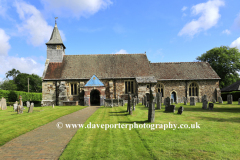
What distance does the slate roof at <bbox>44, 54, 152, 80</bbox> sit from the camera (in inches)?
1109

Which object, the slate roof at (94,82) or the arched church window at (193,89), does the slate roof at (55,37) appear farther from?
the arched church window at (193,89)

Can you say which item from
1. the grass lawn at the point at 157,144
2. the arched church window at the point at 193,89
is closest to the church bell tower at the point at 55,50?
the arched church window at the point at 193,89

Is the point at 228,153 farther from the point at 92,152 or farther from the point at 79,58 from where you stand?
the point at 79,58

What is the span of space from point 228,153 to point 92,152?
4201 mm

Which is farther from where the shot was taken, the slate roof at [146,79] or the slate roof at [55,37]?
the slate roof at [55,37]

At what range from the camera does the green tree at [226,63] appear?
40625mm

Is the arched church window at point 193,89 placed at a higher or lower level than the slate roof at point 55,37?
lower

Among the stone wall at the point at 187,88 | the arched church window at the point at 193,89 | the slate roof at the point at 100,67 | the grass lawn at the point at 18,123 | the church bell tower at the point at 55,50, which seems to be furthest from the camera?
the church bell tower at the point at 55,50

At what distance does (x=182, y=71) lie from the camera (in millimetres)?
30672

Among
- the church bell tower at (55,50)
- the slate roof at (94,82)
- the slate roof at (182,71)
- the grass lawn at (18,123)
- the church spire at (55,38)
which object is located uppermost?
the church spire at (55,38)

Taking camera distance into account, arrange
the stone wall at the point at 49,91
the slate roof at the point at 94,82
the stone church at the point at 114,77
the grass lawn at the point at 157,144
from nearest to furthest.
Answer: the grass lawn at the point at 157,144 → the slate roof at the point at 94,82 → the stone church at the point at 114,77 → the stone wall at the point at 49,91

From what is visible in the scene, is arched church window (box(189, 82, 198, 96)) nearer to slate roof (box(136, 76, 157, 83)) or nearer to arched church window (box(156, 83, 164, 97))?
arched church window (box(156, 83, 164, 97))

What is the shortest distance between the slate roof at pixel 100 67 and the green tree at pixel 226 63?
2232 centimetres

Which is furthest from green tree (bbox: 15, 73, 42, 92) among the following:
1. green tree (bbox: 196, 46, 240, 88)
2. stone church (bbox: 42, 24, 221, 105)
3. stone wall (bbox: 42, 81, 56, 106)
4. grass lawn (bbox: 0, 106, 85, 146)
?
green tree (bbox: 196, 46, 240, 88)
